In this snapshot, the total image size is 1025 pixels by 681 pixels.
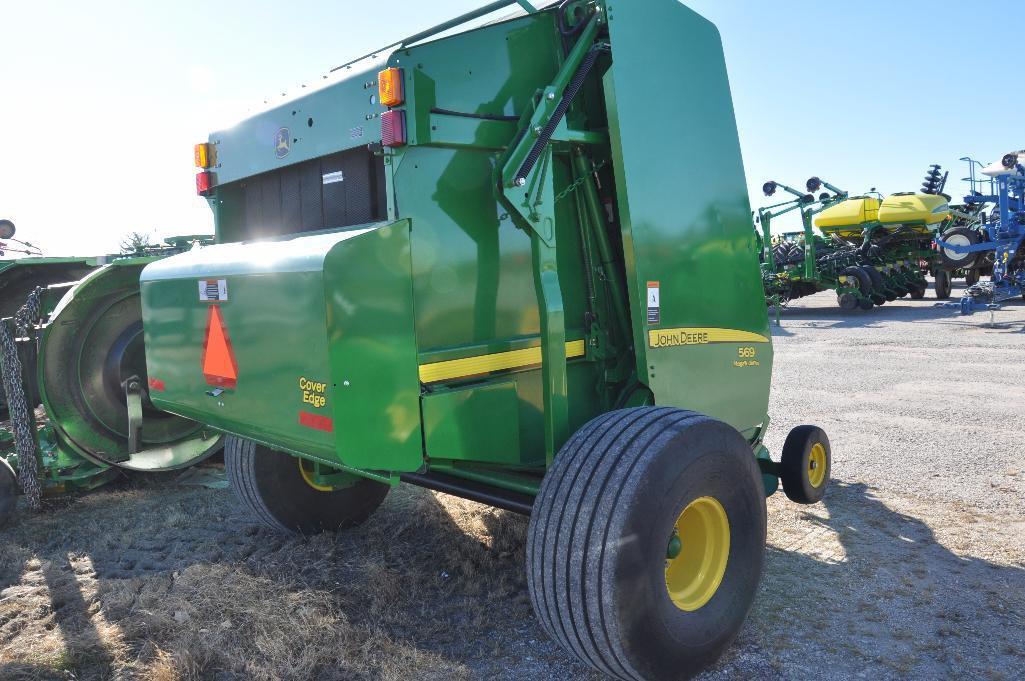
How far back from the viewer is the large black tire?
238cm

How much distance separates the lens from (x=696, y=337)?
3426mm

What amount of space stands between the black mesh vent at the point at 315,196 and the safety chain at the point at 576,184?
0.72 meters

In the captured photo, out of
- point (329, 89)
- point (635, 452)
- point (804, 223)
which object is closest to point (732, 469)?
→ point (635, 452)

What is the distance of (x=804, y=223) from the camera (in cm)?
1458

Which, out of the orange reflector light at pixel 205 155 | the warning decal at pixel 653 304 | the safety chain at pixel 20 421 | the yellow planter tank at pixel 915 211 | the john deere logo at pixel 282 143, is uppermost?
the yellow planter tank at pixel 915 211

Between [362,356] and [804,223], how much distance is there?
13.7m

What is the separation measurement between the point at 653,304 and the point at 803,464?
1369 millimetres

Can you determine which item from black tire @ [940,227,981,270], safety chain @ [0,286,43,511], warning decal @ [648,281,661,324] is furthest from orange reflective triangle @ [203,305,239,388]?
black tire @ [940,227,981,270]

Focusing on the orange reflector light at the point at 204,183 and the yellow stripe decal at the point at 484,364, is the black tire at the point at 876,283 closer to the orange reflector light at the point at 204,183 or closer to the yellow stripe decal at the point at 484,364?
the yellow stripe decal at the point at 484,364

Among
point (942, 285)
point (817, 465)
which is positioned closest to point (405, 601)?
point (817, 465)

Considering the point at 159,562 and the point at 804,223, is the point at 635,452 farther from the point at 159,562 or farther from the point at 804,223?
the point at 804,223

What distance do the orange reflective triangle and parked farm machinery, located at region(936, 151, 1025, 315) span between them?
586 inches

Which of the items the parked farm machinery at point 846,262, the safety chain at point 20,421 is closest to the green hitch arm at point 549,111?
the safety chain at point 20,421

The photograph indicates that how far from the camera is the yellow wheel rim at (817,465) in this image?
13.1ft
